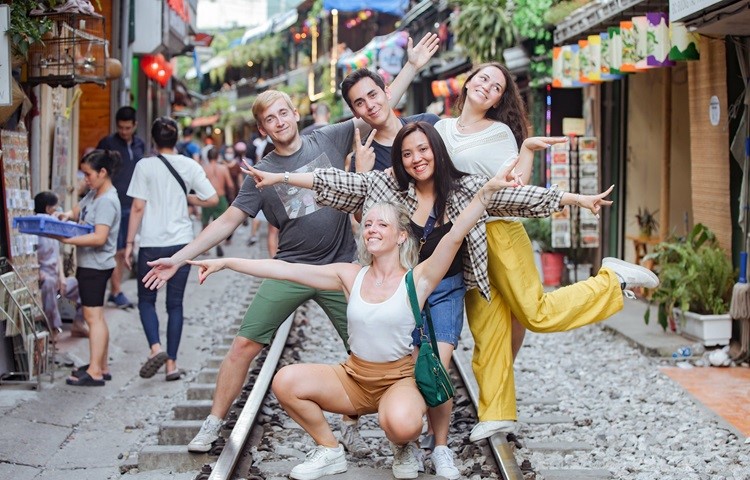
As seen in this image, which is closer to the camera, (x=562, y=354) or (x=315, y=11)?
(x=562, y=354)

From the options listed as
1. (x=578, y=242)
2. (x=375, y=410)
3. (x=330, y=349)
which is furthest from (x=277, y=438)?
(x=578, y=242)

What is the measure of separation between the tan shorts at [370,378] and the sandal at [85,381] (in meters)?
3.76

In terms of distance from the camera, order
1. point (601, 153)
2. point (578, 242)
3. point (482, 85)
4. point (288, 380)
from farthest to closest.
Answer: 1. point (601, 153)
2. point (578, 242)
3. point (482, 85)
4. point (288, 380)

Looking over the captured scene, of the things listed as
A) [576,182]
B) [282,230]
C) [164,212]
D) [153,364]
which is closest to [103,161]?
[164,212]

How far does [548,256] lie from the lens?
15234 millimetres

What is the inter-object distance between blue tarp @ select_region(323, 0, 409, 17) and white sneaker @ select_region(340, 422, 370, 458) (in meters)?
29.5

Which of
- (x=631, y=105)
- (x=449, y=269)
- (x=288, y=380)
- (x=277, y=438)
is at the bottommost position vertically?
(x=277, y=438)

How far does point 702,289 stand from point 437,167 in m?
5.33

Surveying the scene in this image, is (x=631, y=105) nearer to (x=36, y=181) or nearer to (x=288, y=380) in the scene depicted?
(x=36, y=181)

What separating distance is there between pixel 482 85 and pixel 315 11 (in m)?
41.6

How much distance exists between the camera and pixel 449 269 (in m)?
6.23

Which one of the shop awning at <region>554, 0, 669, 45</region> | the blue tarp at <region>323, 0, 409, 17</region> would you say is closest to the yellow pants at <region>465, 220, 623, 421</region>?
the shop awning at <region>554, 0, 669, 45</region>

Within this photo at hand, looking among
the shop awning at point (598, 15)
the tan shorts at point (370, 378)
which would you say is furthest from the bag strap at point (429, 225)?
the shop awning at point (598, 15)

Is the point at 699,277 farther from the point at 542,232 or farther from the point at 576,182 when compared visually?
the point at 542,232
